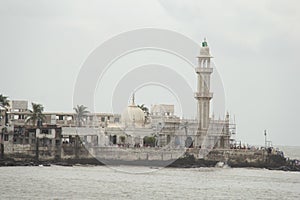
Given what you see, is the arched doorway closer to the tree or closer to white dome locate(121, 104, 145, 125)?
white dome locate(121, 104, 145, 125)

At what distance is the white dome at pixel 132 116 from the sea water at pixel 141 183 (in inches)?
912

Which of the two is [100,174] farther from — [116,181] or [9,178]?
[9,178]

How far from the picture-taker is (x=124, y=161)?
377 feet

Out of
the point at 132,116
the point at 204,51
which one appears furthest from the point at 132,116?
the point at 204,51

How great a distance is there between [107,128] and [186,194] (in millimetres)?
57925

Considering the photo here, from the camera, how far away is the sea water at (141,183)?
71.9m

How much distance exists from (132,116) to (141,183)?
4729 centimetres

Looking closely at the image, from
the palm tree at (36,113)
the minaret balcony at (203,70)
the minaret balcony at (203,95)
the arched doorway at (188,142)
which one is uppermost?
the minaret balcony at (203,70)

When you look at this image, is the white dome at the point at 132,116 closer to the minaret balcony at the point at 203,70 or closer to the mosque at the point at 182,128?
the mosque at the point at 182,128

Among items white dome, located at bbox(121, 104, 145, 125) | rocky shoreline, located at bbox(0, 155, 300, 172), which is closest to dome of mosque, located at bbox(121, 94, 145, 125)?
white dome, located at bbox(121, 104, 145, 125)

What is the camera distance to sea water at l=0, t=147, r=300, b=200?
71.9 meters

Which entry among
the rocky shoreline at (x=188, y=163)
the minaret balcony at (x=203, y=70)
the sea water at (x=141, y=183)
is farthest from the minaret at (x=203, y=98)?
the sea water at (x=141, y=183)

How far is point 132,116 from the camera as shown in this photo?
5202 inches

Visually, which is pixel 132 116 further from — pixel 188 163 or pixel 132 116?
pixel 188 163
